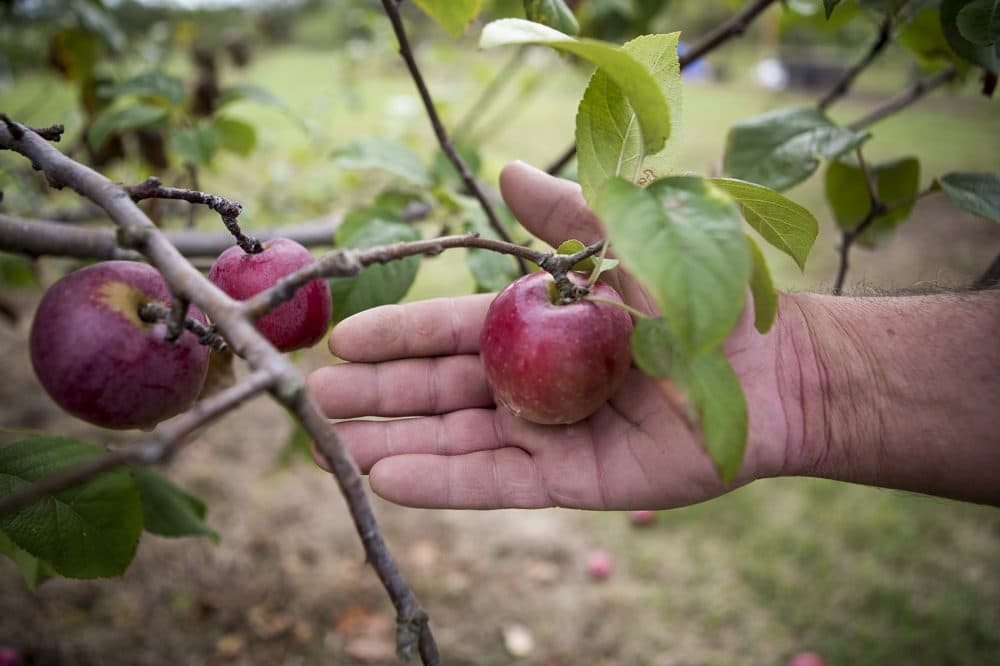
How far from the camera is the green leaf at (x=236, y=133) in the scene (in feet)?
7.30

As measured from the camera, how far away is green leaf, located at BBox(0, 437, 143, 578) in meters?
1.17

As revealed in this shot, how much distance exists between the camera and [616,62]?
2.89 feet

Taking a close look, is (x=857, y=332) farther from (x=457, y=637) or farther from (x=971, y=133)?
(x=971, y=133)

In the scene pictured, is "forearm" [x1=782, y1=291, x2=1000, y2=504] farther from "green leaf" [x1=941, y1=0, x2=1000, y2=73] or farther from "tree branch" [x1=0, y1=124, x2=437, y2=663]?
"tree branch" [x1=0, y1=124, x2=437, y2=663]

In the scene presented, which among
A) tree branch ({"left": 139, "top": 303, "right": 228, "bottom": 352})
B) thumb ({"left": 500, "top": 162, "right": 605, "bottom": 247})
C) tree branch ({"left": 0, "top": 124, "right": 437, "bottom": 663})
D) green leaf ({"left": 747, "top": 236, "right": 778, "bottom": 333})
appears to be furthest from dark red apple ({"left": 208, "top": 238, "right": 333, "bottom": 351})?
green leaf ({"left": 747, "top": 236, "right": 778, "bottom": 333})

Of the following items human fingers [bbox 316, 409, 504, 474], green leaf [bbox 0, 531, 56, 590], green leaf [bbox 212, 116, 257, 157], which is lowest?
green leaf [bbox 0, 531, 56, 590]

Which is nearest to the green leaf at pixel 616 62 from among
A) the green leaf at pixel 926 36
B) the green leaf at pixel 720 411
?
the green leaf at pixel 720 411

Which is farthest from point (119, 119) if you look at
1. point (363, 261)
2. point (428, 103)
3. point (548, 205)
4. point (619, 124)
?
point (619, 124)

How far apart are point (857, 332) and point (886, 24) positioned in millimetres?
948

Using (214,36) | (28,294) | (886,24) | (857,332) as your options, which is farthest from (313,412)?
(214,36)

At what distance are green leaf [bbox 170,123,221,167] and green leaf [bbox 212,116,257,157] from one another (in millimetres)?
166

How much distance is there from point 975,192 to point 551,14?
109 cm

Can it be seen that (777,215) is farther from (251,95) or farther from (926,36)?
(251,95)

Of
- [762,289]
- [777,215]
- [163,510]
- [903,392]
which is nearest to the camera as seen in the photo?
[762,289]
